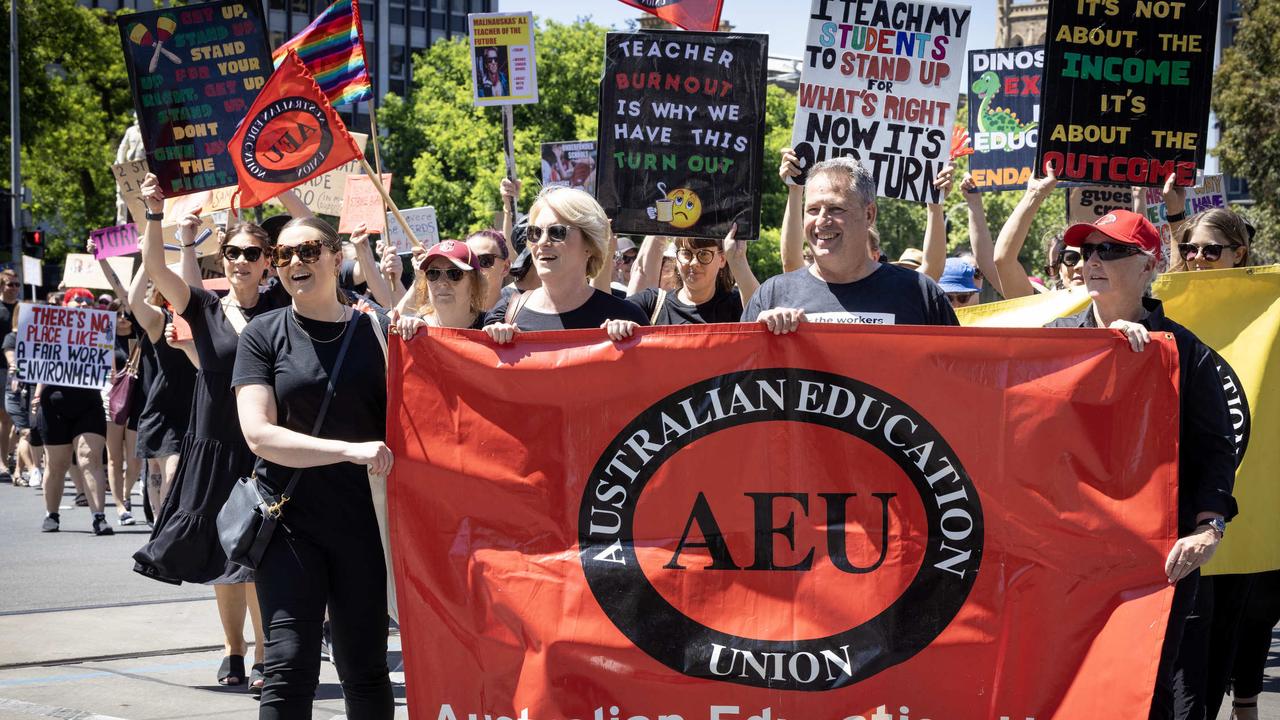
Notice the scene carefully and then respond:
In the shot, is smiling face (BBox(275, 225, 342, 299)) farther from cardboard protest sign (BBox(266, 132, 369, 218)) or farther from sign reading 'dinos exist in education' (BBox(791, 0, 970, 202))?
cardboard protest sign (BBox(266, 132, 369, 218))

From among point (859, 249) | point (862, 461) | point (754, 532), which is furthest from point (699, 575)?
point (859, 249)

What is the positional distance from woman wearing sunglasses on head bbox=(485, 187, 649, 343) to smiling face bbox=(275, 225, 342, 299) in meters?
0.56

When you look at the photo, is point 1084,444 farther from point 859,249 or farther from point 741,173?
point 741,173

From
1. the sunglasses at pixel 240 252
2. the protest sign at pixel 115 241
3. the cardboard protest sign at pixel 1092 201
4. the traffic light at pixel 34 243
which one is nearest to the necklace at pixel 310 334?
the sunglasses at pixel 240 252

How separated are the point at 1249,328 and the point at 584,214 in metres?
2.83

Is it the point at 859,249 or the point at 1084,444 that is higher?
the point at 859,249

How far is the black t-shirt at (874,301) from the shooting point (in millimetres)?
4395

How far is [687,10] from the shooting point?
7.65 metres

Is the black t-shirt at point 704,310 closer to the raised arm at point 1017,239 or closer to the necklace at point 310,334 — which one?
the raised arm at point 1017,239

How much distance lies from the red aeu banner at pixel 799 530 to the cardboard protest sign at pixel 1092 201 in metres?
3.84

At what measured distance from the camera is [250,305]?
606cm

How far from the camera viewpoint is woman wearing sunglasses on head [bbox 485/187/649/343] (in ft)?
14.9

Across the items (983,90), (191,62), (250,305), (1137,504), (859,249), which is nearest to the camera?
(1137,504)

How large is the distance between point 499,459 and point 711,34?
2.94 meters
